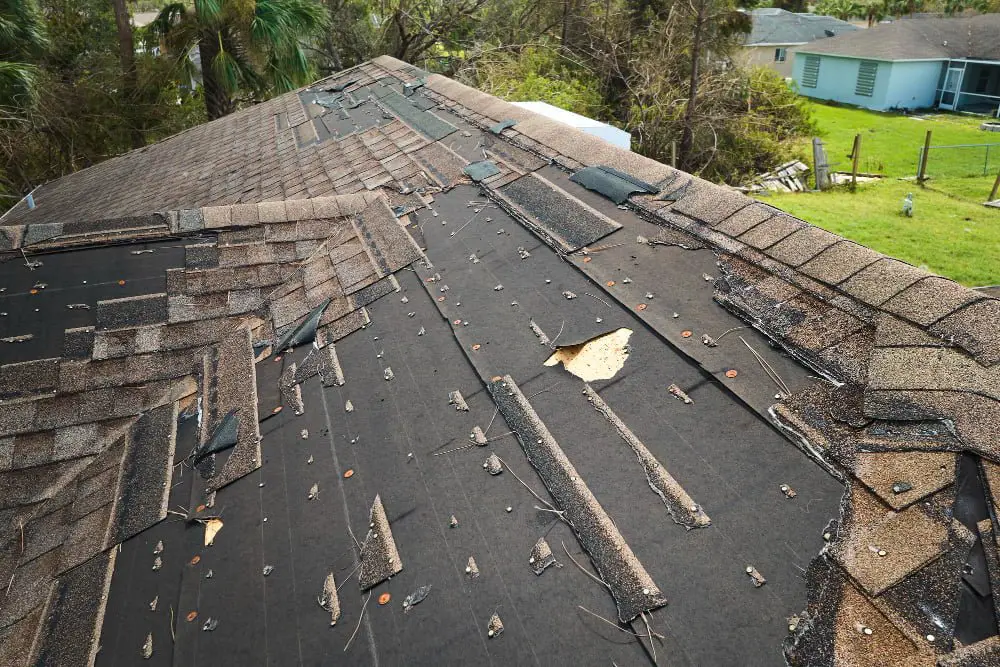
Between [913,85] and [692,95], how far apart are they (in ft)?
69.1

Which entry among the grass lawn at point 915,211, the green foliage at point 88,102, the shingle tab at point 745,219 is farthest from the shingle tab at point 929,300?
the green foliage at point 88,102

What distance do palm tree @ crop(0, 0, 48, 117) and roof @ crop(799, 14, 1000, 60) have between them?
35121mm

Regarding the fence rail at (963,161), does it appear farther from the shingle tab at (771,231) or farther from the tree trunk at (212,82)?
the tree trunk at (212,82)

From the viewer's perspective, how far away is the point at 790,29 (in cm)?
3709

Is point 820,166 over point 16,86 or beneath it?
beneath

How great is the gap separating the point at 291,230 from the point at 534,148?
94.1 inches

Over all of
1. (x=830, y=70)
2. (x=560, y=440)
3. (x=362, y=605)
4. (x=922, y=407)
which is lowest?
(x=830, y=70)

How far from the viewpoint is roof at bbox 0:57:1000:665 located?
6.19 feet

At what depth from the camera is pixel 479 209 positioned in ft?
16.2

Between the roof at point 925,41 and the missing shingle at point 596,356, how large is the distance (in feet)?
115

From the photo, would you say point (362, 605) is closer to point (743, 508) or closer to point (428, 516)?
point (428, 516)

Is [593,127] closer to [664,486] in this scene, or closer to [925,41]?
[664,486]

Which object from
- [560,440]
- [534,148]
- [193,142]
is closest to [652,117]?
[193,142]

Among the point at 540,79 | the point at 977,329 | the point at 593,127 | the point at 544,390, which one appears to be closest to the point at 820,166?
the point at 540,79
